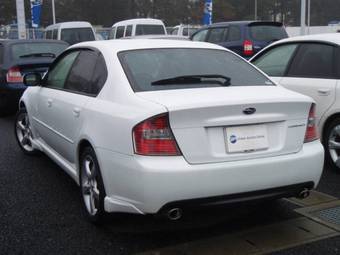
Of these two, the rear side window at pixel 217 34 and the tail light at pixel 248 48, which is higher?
the rear side window at pixel 217 34

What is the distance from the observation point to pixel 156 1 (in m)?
80.4

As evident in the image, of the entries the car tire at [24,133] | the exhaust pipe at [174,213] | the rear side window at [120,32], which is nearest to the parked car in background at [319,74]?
the exhaust pipe at [174,213]

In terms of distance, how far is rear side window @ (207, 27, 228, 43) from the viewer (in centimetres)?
1389

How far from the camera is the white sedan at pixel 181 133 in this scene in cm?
341

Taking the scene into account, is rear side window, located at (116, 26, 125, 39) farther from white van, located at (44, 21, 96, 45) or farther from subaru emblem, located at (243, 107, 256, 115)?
subaru emblem, located at (243, 107, 256, 115)

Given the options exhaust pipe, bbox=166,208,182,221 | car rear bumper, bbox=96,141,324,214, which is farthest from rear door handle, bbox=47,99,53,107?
exhaust pipe, bbox=166,208,182,221

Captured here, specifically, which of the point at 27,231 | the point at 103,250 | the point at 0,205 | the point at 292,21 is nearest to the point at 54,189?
the point at 0,205

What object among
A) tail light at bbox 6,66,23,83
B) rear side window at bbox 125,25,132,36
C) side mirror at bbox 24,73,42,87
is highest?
side mirror at bbox 24,73,42,87

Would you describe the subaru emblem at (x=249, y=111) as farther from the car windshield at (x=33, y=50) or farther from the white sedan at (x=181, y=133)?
the car windshield at (x=33, y=50)

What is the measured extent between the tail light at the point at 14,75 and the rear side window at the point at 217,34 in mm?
6253

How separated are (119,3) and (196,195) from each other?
75.8 metres

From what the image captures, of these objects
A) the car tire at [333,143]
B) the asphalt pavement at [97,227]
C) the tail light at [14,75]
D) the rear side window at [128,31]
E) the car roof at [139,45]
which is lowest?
the asphalt pavement at [97,227]

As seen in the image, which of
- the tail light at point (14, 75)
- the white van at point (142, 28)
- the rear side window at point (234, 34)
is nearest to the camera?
the tail light at point (14, 75)

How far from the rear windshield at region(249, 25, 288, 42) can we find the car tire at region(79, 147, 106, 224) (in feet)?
31.9
